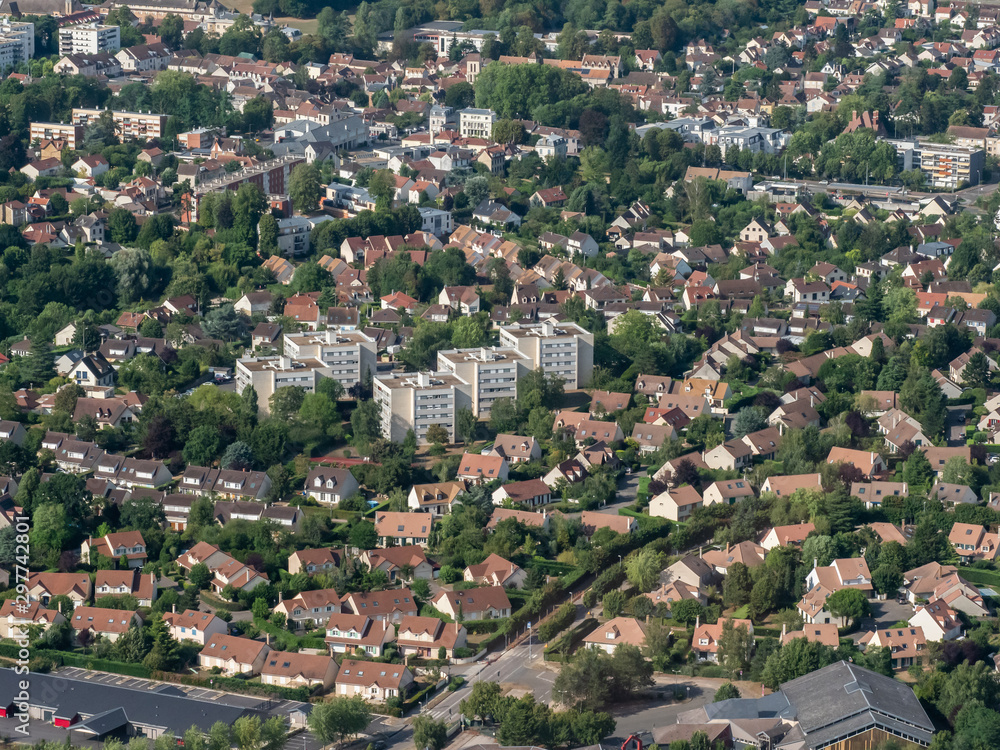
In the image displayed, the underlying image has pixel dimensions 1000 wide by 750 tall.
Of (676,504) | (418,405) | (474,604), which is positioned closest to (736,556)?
(676,504)

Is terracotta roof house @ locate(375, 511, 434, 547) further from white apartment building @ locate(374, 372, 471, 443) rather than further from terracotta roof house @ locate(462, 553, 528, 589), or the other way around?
white apartment building @ locate(374, 372, 471, 443)

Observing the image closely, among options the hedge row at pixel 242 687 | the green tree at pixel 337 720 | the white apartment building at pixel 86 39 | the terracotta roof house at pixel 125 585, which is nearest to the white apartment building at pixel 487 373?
the terracotta roof house at pixel 125 585

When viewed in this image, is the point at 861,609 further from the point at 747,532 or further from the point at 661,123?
the point at 661,123

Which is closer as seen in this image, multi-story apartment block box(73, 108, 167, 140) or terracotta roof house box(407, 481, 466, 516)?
terracotta roof house box(407, 481, 466, 516)

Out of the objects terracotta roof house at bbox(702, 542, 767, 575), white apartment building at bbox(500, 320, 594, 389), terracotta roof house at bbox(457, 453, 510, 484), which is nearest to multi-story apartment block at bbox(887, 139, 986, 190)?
white apartment building at bbox(500, 320, 594, 389)

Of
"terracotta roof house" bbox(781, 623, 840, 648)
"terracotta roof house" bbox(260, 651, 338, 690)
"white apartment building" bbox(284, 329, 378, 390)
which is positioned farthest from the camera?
"white apartment building" bbox(284, 329, 378, 390)

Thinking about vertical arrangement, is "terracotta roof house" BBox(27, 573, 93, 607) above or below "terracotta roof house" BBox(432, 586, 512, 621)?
below

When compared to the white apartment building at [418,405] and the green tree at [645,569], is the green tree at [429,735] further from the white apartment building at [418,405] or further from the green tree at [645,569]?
the white apartment building at [418,405]

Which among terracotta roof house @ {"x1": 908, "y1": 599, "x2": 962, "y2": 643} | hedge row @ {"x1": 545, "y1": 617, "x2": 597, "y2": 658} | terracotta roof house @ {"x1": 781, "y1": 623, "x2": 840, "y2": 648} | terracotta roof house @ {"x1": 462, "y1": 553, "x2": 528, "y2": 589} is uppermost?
terracotta roof house @ {"x1": 908, "y1": 599, "x2": 962, "y2": 643}

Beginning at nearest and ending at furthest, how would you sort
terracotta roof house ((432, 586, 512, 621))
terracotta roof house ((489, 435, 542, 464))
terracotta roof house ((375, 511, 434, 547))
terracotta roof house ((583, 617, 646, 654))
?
terracotta roof house ((583, 617, 646, 654)) < terracotta roof house ((432, 586, 512, 621)) < terracotta roof house ((375, 511, 434, 547)) < terracotta roof house ((489, 435, 542, 464))
